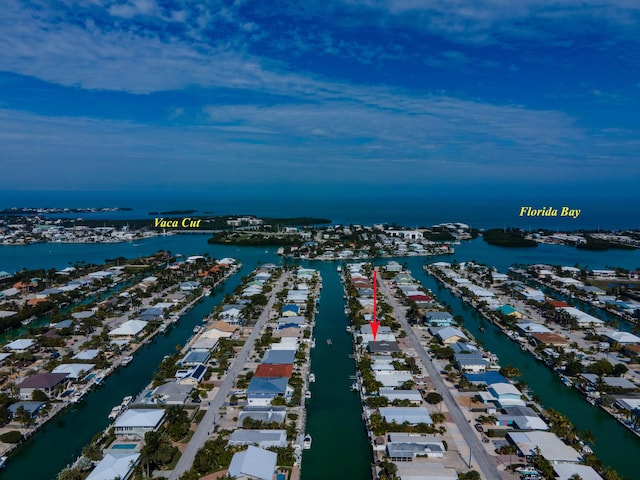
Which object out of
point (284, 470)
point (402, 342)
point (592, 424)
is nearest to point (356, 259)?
point (402, 342)

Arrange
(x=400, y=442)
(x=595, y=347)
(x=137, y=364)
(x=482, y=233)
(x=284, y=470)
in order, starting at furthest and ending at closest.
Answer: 1. (x=482, y=233)
2. (x=595, y=347)
3. (x=137, y=364)
4. (x=400, y=442)
5. (x=284, y=470)

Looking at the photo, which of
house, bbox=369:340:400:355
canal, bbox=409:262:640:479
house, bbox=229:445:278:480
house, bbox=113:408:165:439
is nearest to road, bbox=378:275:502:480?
house, bbox=369:340:400:355

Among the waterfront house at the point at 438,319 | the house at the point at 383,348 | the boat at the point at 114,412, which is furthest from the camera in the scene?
the waterfront house at the point at 438,319

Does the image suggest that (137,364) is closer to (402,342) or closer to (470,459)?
(402,342)

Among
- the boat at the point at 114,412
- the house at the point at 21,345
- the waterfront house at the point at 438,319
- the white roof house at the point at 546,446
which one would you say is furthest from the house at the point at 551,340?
the house at the point at 21,345

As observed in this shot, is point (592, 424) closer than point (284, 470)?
No

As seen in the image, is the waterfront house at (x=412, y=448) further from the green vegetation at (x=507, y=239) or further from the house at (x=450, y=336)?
the green vegetation at (x=507, y=239)

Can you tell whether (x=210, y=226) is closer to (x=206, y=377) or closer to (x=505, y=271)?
(x=505, y=271)

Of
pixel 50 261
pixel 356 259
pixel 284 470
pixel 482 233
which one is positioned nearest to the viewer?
pixel 284 470
